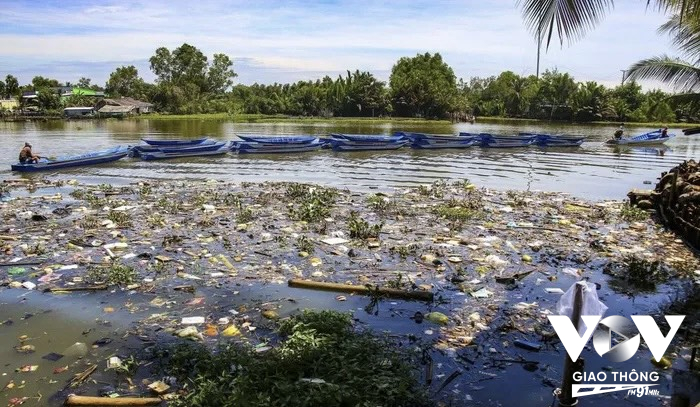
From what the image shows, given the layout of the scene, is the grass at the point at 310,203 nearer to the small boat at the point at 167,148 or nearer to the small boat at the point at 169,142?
the small boat at the point at 167,148

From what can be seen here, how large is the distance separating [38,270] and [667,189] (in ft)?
37.7

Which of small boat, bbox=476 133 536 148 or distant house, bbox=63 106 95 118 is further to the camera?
distant house, bbox=63 106 95 118

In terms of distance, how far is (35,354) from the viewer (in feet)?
14.5

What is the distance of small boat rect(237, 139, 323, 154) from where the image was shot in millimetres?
23047

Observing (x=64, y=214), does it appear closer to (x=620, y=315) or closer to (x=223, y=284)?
(x=223, y=284)

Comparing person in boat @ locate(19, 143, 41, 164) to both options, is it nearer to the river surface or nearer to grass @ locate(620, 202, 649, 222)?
the river surface

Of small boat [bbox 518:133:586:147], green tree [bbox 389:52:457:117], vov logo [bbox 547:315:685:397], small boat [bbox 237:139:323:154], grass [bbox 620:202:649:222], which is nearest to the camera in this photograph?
vov logo [bbox 547:315:685:397]

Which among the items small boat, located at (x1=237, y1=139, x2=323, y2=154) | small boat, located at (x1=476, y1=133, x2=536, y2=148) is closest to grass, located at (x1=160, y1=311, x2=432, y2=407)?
small boat, located at (x1=237, y1=139, x2=323, y2=154)

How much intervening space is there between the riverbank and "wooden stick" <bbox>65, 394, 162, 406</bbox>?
0.18 meters

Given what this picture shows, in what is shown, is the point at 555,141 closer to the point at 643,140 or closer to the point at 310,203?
the point at 643,140

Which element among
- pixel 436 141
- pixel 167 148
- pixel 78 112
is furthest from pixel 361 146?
pixel 78 112

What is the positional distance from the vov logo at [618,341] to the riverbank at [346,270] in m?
0.14

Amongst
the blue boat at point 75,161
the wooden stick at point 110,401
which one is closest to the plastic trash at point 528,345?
the wooden stick at point 110,401

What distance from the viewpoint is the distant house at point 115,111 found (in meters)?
57.4
